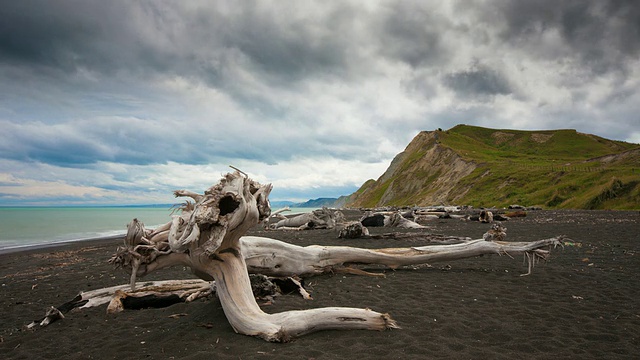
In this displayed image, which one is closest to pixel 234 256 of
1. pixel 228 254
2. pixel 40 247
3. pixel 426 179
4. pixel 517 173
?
pixel 228 254

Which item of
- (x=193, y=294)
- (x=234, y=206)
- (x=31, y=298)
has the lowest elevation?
(x=31, y=298)

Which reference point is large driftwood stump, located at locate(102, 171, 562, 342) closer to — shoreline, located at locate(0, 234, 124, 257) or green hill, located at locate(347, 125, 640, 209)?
shoreline, located at locate(0, 234, 124, 257)

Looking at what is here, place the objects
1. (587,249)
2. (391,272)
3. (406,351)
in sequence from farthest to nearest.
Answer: (587,249) < (391,272) < (406,351)

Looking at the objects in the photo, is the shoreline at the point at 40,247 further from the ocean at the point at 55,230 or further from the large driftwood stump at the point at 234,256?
the large driftwood stump at the point at 234,256

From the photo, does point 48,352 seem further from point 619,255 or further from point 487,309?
point 619,255

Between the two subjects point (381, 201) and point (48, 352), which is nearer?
point (48, 352)

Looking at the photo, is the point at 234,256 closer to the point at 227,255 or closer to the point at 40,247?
the point at 227,255

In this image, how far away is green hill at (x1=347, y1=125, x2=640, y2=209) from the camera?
3775 cm

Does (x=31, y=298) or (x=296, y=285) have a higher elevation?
(x=296, y=285)

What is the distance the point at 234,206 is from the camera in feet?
17.8

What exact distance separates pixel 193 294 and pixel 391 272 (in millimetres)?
5098

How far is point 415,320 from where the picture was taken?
5598 millimetres

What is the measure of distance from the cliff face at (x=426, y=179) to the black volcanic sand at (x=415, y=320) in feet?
180

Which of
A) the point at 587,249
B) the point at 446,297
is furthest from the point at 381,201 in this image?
the point at 446,297
